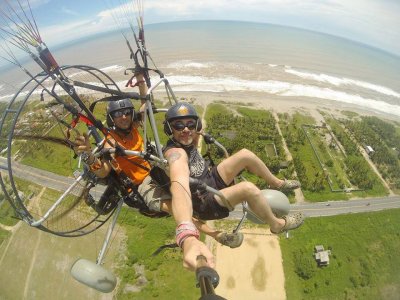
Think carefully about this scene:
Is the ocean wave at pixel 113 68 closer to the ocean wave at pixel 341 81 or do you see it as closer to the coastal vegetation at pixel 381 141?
the ocean wave at pixel 341 81

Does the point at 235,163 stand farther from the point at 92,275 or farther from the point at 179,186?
the point at 92,275

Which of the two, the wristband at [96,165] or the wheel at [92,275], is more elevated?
the wristband at [96,165]

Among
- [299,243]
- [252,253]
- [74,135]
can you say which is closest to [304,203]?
[299,243]

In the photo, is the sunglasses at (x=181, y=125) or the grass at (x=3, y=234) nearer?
the sunglasses at (x=181, y=125)

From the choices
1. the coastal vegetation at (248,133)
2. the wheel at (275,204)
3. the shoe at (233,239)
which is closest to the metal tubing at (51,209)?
the shoe at (233,239)

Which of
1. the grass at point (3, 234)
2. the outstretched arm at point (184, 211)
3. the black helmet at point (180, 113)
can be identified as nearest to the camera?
the outstretched arm at point (184, 211)

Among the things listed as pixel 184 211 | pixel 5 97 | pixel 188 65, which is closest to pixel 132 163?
pixel 184 211
